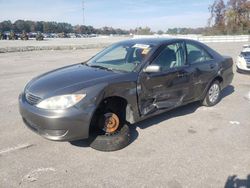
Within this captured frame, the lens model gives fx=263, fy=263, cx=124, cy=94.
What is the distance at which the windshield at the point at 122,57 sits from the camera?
14.4 feet

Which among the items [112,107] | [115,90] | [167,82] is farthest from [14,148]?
[167,82]

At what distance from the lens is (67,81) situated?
3816 millimetres

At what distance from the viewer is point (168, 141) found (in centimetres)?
418

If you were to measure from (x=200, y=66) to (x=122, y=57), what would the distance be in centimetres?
161

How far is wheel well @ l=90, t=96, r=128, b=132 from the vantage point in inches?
148

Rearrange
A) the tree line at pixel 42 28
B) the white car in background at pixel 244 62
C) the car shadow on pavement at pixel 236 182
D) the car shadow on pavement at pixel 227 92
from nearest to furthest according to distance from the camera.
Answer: the car shadow on pavement at pixel 236 182, the car shadow on pavement at pixel 227 92, the white car in background at pixel 244 62, the tree line at pixel 42 28

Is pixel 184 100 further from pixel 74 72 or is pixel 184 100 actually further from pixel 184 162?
pixel 74 72

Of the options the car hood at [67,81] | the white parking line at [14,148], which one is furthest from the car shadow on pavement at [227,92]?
the white parking line at [14,148]

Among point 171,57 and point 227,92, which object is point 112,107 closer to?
point 171,57

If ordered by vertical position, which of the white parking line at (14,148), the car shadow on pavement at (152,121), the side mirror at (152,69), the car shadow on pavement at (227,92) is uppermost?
the side mirror at (152,69)

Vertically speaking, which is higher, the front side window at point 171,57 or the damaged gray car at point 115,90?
the front side window at point 171,57

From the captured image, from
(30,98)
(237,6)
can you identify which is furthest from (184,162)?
(237,6)

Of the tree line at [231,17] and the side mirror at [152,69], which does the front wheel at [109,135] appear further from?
the tree line at [231,17]

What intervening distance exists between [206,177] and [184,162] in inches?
15.7
